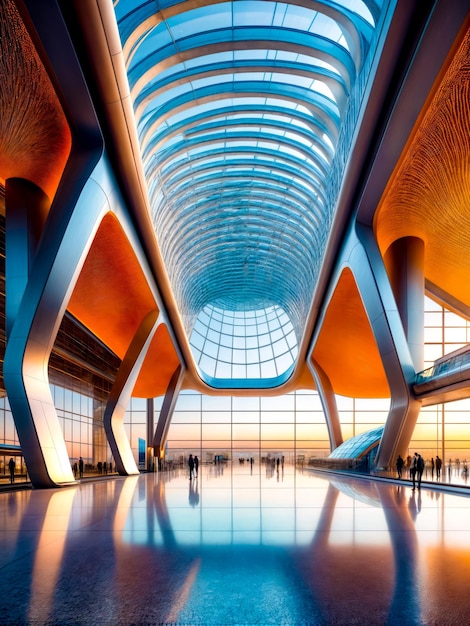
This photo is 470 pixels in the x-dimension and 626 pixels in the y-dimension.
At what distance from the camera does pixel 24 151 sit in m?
13.6

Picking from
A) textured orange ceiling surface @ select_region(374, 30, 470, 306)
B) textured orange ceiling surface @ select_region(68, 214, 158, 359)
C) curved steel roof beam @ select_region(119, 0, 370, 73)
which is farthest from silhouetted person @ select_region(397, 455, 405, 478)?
curved steel roof beam @ select_region(119, 0, 370, 73)

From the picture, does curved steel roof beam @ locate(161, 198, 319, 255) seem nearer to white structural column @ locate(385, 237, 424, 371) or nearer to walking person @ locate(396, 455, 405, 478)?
white structural column @ locate(385, 237, 424, 371)

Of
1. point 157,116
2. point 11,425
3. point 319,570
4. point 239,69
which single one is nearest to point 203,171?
point 157,116

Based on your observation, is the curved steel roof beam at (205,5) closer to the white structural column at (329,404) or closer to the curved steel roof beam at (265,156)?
the curved steel roof beam at (265,156)

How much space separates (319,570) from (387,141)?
13.5 meters

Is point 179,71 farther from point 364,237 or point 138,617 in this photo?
point 138,617

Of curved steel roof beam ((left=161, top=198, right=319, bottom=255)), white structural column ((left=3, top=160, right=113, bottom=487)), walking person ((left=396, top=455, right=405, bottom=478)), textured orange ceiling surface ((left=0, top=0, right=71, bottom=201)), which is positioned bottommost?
walking person ((left=396, top=455, right=405, bottom=478))

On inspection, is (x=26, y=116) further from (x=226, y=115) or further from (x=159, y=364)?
(x=159, y=364)

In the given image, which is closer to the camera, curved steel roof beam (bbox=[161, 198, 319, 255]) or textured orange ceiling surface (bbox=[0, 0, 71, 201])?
textured orange ceiling surface (bbox=[0, 0, 71, 201])

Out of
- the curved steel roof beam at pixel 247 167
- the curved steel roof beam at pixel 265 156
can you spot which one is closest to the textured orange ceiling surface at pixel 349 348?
the curved steel roof beam at pixel 247 167

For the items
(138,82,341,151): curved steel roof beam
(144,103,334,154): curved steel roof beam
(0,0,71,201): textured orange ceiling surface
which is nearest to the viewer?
(0,0,71,201): textured orange ceiling surface

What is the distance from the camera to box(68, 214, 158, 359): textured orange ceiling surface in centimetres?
2086

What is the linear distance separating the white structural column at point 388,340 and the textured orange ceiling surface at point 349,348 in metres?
3.82

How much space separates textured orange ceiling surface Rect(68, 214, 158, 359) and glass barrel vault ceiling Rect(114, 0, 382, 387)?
2238mm
